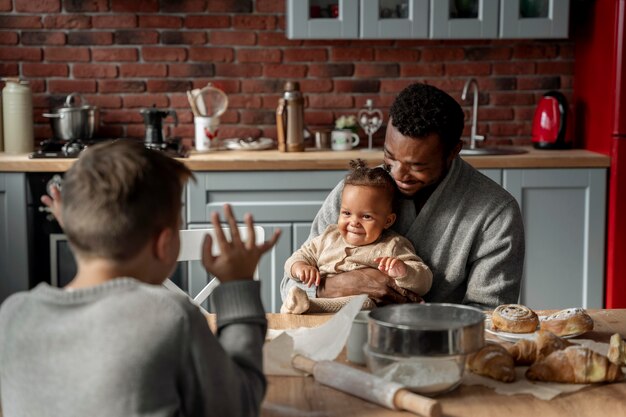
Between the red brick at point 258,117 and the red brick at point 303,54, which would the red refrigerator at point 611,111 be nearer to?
the red brick at point 303,54

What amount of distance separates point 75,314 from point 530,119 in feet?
11.9

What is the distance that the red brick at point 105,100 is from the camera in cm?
437

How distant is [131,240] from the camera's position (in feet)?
4.16

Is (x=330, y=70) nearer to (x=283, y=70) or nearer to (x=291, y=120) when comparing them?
(x=283, y=70)

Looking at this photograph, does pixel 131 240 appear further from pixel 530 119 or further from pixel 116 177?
pixel 530 119

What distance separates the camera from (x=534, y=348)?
1.72 m

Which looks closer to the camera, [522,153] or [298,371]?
[298,371]

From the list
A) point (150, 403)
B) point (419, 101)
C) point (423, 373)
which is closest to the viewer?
point (150, 403)

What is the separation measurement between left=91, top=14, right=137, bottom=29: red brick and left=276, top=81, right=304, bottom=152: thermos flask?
82 cm

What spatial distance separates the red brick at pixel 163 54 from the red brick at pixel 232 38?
15cm

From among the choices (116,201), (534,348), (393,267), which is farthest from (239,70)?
(116,201)

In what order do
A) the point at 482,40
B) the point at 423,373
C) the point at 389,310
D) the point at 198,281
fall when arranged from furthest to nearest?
the point at 482,40, the point at 198,281, the point at 389,310, the point at 423,373

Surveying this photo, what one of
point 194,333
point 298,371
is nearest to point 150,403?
point 194,333

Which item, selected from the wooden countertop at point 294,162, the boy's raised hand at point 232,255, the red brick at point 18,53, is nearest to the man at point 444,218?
the boy's raised hand at point 232,255
